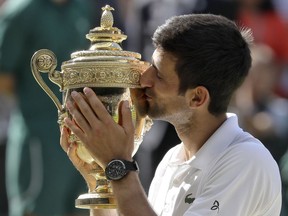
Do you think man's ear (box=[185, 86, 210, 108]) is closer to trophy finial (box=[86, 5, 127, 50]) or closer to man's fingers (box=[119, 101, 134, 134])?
man's fingers (box=[119, 101, 134, 134])

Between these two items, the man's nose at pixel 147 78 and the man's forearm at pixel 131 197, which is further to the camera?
the man's nose at pixel 147 78

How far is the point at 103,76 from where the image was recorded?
5.52m

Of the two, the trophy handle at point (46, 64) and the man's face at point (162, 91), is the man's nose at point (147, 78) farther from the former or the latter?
the trophy handle at point (46, 64)

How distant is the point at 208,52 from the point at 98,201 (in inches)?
32.2

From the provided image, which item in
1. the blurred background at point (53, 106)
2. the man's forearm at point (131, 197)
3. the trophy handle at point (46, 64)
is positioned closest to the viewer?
the man's forearm at point (131, 197)

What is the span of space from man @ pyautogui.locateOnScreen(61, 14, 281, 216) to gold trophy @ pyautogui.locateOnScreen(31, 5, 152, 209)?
0.19 feet

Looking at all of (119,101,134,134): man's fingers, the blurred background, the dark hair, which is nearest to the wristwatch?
(119,101,134,134): man's fingers

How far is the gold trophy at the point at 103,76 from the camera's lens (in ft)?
18.1

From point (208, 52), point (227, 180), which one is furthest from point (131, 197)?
point (208, 52)

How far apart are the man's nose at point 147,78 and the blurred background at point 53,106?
3.58m

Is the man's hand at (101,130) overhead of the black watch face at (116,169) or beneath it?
overhead

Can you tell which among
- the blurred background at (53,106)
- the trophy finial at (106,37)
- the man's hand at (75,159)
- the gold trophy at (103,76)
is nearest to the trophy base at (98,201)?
the gold trophy at (103,76)

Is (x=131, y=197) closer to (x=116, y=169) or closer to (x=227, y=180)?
(x=116, y=169)

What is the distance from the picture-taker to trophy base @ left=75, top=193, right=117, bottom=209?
18.4 ft
